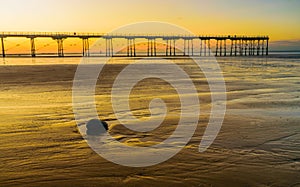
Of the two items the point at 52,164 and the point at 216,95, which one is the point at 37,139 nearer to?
the point at 52,164

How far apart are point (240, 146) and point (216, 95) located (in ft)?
22.4

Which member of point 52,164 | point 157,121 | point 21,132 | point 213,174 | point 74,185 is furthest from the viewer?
point 157,121

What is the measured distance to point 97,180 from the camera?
3.97 metres

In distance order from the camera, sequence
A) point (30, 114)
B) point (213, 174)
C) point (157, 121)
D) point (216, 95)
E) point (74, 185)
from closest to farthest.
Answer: point (74, 185)
point (213, 174)
point (157, 121)
point (30, 114)
point (216, 95)

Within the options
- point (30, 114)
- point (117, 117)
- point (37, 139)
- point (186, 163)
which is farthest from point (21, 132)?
point (186, 163)

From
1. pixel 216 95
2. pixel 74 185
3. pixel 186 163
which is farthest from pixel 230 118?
pixel 74 185

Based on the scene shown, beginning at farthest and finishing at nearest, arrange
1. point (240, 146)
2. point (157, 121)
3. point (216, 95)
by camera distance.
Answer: point (216, 95)
point (157, 121)
point (240, 146)

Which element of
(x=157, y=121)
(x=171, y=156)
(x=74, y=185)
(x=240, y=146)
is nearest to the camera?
(x=74, y=185)

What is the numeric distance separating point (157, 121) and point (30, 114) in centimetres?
370

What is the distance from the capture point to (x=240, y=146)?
5.50 m

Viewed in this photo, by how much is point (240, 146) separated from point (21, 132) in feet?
15.3

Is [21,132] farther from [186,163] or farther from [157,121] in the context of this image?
[186,163]

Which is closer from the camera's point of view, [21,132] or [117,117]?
[21,132]

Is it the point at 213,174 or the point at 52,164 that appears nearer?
the point at 213,174
